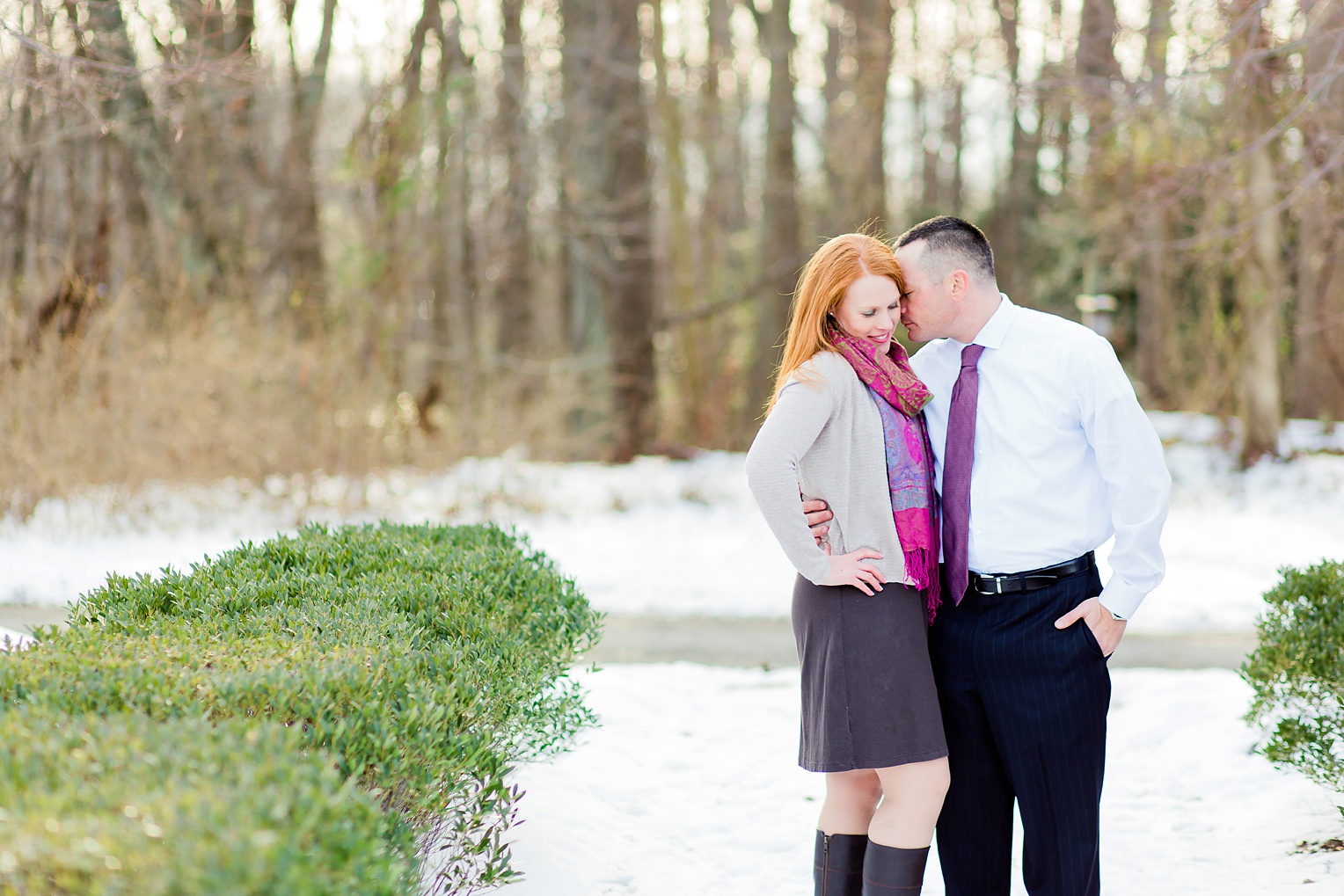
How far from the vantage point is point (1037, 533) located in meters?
3.04

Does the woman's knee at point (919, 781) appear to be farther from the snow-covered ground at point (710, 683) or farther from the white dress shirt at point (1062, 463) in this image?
the snow-covered ground at point (710, 683)

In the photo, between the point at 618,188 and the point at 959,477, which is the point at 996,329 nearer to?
the point at 959,477

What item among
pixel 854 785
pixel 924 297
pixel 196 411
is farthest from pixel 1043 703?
pixel 196 411

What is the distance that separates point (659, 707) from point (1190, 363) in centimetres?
1803

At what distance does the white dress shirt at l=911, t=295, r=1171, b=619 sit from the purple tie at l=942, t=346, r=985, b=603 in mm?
28

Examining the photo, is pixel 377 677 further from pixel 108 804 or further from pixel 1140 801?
pixel 1140 801

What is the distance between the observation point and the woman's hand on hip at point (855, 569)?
2.94m

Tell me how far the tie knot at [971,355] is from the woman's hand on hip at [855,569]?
0.64m

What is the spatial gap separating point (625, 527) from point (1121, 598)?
28.1 feet

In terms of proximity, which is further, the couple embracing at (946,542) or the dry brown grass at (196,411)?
the dry brown grass at (196,411)

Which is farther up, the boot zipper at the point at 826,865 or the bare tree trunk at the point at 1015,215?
the bare tree trunk at the point at 1015,215

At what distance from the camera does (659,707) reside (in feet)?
20.1

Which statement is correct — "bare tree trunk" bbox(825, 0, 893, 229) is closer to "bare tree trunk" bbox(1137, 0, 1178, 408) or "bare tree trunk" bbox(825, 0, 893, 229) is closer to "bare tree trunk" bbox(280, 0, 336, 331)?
"bare tree trunk" bbox(1137, 0, 1178, 408)

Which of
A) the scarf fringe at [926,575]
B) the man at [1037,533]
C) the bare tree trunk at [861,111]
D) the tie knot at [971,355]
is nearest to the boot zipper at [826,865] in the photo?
the man at [1037,533]
